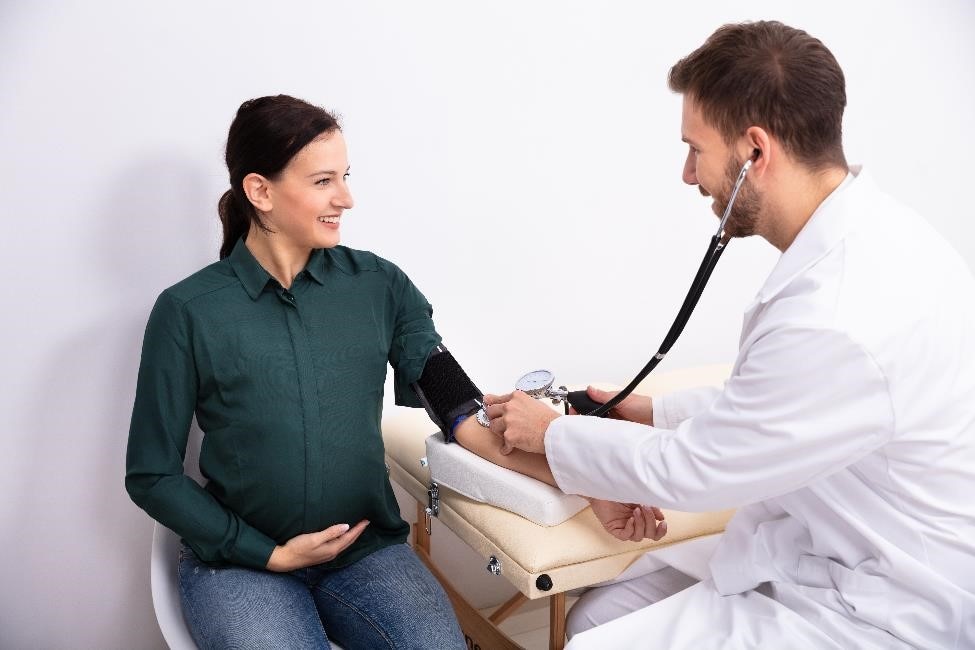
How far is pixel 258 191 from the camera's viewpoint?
5.29ft

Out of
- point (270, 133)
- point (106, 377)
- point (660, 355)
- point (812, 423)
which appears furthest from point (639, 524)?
point (106, 377)

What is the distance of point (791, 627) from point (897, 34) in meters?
2.06

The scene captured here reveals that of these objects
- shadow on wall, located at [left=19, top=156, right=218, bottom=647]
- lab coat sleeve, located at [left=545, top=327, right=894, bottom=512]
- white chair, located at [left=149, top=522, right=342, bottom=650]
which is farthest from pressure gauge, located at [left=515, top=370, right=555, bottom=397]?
shadow on wall, located at [left=19, top=156, right=218, bottom=647]

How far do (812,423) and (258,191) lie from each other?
0.98 meters

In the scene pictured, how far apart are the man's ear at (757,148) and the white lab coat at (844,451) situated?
110 mm

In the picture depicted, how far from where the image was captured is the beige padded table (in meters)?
1.52

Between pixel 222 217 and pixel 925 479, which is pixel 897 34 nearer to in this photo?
pixel 925 479

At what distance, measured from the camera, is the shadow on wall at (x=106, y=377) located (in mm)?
1855

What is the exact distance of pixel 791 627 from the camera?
1.33m

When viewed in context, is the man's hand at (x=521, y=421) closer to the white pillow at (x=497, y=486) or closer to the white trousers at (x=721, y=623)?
the white pillow at (x=497, y=486)

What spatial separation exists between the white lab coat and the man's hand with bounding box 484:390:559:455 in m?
0.17

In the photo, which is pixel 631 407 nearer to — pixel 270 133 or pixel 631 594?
pixel 631 594

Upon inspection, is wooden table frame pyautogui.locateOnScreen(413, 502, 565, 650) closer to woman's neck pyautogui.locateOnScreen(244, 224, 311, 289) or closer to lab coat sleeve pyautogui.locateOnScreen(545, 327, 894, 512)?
lab coat sleeve pyautogui.locateOnScreen(545, 327, 894, 512)

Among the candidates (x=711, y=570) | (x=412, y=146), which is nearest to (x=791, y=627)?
(x=711, y=570)
